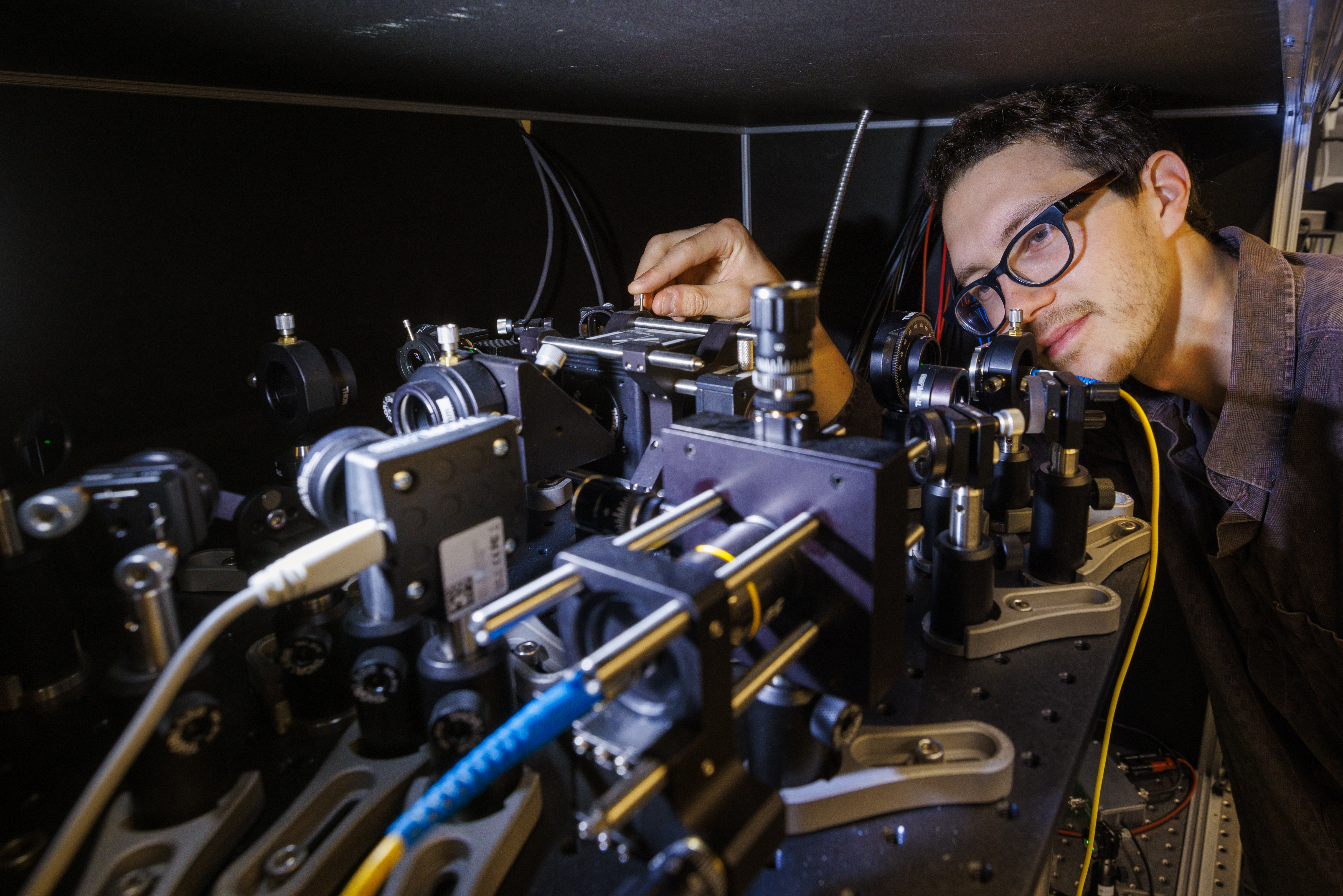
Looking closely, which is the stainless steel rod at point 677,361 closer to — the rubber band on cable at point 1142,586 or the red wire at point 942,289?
the rubber band on cable at point 1142,586

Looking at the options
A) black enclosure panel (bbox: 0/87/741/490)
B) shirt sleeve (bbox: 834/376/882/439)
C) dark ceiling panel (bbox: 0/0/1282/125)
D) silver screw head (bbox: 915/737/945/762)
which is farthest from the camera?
shirt sleeve (bbox: 834/376/882/439)

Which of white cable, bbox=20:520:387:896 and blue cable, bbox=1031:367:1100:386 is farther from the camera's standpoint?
blue cable, bbox=1031:367:1100:386

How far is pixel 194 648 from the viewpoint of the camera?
1.48 ft

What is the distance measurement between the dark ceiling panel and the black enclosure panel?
0.23ft

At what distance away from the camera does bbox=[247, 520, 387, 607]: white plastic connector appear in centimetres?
46

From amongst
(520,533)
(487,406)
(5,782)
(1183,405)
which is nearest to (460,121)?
(487,406)

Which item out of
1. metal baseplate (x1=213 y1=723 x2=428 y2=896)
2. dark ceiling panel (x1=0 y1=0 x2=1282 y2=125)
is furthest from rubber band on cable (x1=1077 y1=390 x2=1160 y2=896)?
metal baseplate (x1=213 y1=723 x2=428 y2=896)

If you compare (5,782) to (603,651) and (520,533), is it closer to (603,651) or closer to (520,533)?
(520,533)

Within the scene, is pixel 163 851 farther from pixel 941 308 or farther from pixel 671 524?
pixel 941 308

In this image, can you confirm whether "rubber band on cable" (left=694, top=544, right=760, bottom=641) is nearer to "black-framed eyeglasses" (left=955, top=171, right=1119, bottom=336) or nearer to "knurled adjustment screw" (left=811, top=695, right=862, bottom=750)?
Result: "knurled adjustment screw" (left=811, top=695, right=862, bottom=750)

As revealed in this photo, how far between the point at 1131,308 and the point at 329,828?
4.82ft

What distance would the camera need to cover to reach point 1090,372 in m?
1.41

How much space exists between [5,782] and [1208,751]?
211 centimetres

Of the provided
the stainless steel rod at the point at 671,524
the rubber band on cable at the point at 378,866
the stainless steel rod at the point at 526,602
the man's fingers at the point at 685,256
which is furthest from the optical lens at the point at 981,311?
the rubber band on cable at the point at 378,866
